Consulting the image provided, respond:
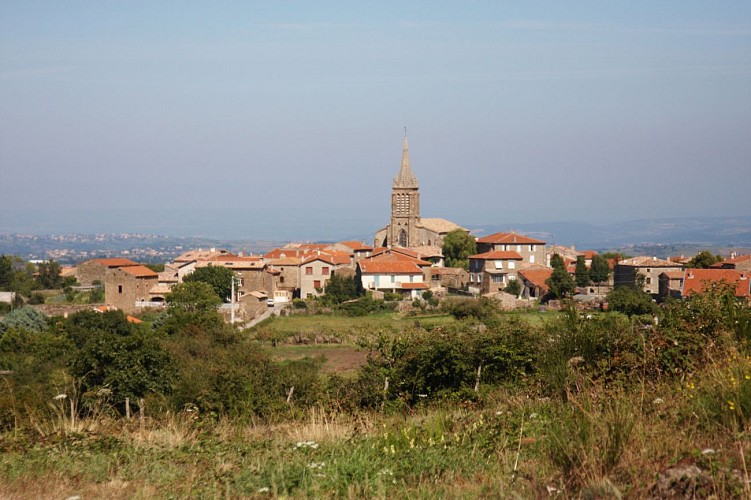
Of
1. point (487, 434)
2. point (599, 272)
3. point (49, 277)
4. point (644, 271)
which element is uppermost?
point (487, 434)

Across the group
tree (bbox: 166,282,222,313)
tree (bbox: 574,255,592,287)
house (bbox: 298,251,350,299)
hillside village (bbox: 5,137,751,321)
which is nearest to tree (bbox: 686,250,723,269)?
hillside village (bbox: 5,137,751,321)

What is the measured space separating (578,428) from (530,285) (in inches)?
1803

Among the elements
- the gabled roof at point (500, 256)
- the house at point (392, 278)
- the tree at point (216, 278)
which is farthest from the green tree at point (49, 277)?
the gabled roof at point (500, 256)

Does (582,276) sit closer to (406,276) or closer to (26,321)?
(406,276)

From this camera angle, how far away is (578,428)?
→ 15.2 feet

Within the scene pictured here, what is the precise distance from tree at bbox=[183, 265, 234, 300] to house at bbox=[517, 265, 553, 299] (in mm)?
16632

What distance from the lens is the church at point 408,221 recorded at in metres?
74.2

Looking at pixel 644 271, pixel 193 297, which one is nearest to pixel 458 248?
pixel 644 271

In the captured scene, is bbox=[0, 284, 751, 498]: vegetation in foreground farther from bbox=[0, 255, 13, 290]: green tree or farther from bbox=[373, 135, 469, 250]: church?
bbox=[373, 135, 469, 250]: church

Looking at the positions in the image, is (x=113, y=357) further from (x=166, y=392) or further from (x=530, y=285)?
(x=530, y=285)

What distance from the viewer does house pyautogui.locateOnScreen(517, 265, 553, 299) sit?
48594 millimetres

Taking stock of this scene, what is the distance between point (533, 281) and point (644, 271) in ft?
21.3

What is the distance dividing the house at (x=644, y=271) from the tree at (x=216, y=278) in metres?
21.8

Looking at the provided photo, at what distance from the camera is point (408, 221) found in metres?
75.6
